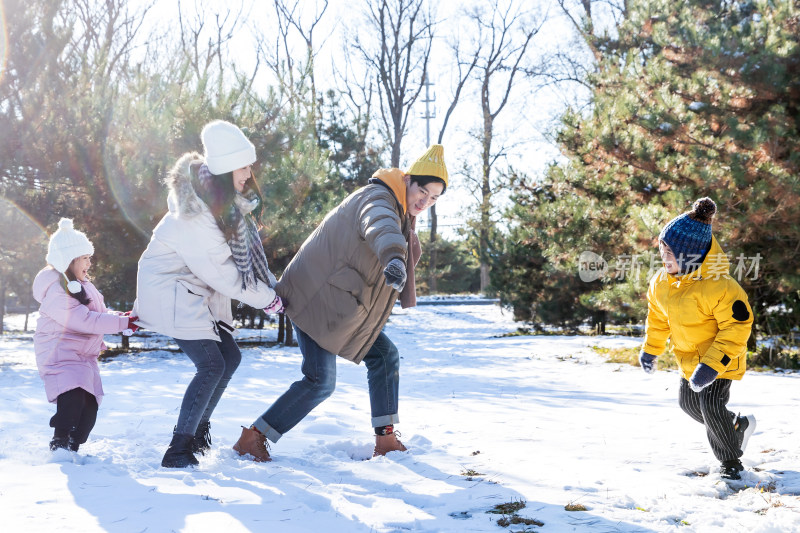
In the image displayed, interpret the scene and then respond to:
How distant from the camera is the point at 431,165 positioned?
341 centimetres

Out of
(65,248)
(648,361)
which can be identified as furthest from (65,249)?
(648,361)

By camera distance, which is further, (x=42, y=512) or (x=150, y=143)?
(x=150, y=143)

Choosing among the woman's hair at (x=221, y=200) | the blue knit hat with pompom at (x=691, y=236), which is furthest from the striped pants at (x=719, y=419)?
the woman's hair at (x=221, y=200)

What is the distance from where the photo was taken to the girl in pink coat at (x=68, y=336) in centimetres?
336

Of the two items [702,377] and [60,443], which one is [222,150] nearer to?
[60,443]

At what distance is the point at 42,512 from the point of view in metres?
2.35

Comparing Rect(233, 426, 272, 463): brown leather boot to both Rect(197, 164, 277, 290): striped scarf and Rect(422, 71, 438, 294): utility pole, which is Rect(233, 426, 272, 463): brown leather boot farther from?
Rect(422, 71, 438, 294): utility pole

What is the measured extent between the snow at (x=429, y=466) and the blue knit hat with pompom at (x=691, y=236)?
40.1 inches

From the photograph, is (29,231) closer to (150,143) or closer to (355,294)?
(150,143)

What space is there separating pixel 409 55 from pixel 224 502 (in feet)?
82.8

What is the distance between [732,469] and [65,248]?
11.3 ft

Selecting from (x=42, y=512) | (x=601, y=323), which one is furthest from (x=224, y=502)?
(x=601, y=323)

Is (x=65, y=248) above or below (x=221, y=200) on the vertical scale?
below

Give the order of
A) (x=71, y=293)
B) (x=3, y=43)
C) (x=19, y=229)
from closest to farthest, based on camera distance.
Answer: (x=71, y=293), (x=3, y=43), (x=19, y=229)
